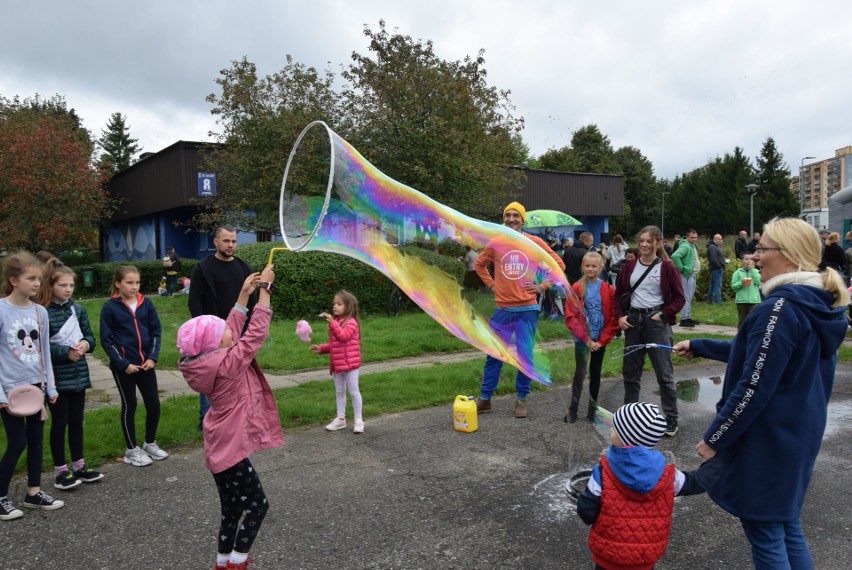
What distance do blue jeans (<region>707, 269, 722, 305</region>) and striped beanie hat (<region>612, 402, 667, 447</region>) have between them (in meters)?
14.2

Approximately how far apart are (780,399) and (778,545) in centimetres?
63

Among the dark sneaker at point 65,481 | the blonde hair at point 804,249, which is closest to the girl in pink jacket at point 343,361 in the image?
the dark sneaker at point 65,481

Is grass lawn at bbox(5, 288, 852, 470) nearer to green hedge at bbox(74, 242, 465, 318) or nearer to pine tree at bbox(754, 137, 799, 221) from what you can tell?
green hedge at bbox(74, 242, 465, 318)

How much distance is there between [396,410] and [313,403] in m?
0.89

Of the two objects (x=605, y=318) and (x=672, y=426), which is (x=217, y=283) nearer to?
(x=605, y=318)

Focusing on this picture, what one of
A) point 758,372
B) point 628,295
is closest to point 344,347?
point 628,295

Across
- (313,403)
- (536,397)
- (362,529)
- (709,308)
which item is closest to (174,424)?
(313,403)

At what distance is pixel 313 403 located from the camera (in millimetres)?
6453

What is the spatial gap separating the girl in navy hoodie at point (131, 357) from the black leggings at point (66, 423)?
14.3 inches

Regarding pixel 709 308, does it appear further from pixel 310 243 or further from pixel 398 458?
pixel 310 243

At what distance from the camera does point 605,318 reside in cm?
524

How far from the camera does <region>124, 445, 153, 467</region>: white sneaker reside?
488cm

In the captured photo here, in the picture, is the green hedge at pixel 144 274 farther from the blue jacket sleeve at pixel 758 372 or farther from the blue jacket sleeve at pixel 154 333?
the blue jacket sleeve at pixel 758 372

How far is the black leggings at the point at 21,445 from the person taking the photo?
4.00m
